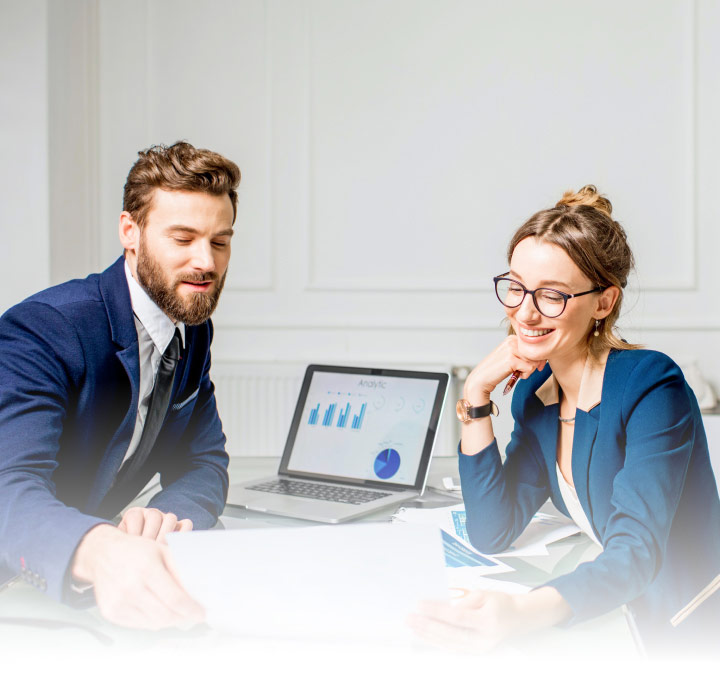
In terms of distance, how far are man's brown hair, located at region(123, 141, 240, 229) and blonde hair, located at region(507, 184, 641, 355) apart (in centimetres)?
54

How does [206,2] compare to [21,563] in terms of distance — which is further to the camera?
[206,2]

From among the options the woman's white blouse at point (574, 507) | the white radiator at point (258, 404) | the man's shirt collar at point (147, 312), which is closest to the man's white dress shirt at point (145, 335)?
the man's shirt collar at point (147, 312)

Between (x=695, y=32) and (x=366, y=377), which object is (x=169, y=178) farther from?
(x=695, y=32)

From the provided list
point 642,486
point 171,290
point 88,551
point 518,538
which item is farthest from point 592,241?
point 88,551

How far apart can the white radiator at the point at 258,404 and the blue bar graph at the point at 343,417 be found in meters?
1.53

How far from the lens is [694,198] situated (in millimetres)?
3078

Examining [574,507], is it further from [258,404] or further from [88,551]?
[258,404]

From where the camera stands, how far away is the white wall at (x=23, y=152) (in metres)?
2.84

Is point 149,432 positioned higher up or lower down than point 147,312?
lower down

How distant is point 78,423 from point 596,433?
33.6 inches

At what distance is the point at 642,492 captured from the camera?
1018 mm

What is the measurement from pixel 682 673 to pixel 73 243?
2946mm

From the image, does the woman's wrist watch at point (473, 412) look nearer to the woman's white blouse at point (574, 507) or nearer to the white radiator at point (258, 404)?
the woman's white blouse at point (574, 507)

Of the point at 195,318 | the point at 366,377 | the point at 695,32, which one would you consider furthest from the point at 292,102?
the point at 195,318
